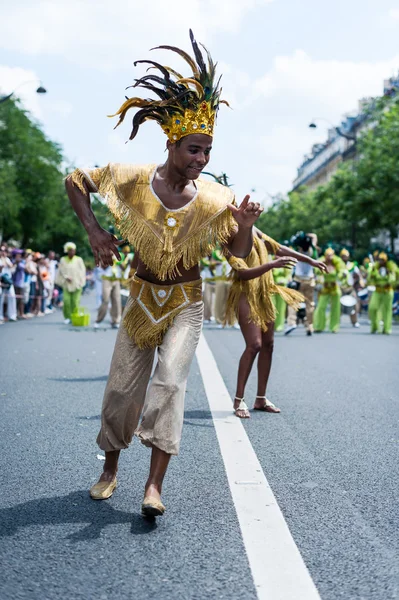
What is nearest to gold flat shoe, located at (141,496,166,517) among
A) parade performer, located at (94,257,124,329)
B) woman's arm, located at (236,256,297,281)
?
woman's arm, located at (236,256,297,281)

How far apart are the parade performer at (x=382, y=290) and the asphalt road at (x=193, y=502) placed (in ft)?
43.5

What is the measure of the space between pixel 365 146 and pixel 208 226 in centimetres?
4157

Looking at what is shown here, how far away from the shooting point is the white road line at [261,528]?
11.2 feet

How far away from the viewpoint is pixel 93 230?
461 cm

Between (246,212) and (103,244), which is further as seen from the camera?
(246,212)

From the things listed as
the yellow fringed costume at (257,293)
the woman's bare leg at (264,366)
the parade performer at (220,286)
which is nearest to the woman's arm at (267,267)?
the yellow fringed costume at (257,293)

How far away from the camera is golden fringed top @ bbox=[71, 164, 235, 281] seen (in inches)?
185

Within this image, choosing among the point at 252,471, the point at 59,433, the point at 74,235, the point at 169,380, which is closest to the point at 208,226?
the point at 169,380

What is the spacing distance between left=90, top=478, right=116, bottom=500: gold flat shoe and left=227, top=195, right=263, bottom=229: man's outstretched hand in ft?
4.85

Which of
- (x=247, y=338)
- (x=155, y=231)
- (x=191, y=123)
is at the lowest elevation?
(x=247, y=338)

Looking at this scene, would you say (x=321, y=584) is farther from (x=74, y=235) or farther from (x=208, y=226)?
(x=74, y=235)

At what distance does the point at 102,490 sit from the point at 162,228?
1348 mm

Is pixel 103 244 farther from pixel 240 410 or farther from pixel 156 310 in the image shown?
pixel 240 410

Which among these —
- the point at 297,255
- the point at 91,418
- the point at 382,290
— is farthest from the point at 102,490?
the point at 382,290
